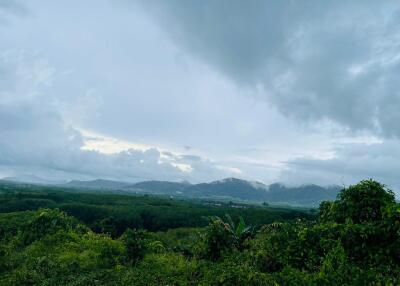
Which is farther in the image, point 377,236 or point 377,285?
point 377,236

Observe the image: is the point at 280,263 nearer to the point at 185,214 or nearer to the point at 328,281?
the point at 328,281

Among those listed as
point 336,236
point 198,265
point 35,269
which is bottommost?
point 35,269

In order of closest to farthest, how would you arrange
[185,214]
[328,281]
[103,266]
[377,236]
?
[328,281] < [377,236] < [103,266] < [185,214]

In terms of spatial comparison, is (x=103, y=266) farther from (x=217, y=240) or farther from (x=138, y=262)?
(x=217, y=240)

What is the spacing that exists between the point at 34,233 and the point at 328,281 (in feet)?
83.7

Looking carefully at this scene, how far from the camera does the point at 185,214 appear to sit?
9012 centimetres

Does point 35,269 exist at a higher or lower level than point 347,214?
lower

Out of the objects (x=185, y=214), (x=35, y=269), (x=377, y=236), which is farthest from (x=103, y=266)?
(x=185, y=214)

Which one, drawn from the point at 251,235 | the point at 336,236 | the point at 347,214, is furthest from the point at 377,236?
the point at 251,235

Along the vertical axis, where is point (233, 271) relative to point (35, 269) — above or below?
above

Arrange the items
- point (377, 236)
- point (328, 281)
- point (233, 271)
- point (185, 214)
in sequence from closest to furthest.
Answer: point (328, 281) < point (233, 271) < point (377, 236) < point (185, 214)

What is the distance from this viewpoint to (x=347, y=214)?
731 inches

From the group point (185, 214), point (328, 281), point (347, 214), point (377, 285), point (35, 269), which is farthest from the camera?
point (185, 214)

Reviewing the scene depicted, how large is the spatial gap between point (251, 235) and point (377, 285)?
616 inches
